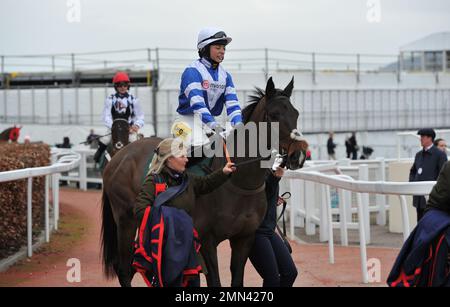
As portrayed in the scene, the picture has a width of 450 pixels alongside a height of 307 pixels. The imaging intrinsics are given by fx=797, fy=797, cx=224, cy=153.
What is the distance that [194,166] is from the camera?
20.9 feet

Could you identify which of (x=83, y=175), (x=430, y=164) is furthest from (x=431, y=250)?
(x=83, y=175)

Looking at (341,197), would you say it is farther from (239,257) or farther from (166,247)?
(166,247)

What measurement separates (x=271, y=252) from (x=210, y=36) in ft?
6.25

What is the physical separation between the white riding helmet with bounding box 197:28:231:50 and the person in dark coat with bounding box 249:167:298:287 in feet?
4.11

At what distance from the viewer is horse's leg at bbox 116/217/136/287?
24.4 feet

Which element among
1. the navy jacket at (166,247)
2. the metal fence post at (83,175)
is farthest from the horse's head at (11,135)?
the navy jacket at (166,247)

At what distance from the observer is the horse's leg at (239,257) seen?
20.2ft

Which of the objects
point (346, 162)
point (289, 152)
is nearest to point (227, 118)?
point (289, 152)

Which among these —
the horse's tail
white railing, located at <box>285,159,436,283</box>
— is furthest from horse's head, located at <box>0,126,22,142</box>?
the horse's tail

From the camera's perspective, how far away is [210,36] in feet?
22.1

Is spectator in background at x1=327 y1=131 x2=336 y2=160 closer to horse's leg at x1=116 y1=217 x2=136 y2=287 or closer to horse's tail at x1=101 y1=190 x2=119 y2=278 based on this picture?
horse's tail at x1=101 y1=190 x2=119 y2=278

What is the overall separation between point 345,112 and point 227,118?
24.8 metres

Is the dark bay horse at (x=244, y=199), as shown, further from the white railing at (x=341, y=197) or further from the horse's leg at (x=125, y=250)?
the horse's leg at (x=125, y=250)
